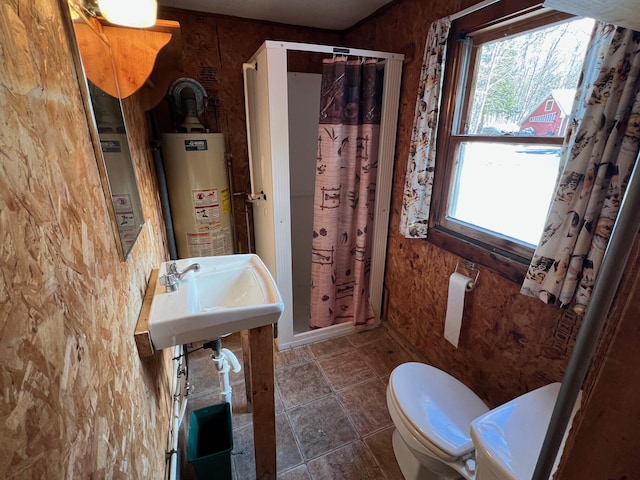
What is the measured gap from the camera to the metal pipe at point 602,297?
0.30m

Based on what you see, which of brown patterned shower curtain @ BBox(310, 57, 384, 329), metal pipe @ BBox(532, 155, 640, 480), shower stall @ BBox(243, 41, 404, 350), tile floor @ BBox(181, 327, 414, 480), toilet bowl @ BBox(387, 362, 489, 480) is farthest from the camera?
brown patterned shower curtain @ BBox(310, 57, 384, 329)

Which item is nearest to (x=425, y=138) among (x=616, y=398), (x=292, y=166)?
(x=292, y=166)

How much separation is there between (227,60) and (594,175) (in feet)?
7.39

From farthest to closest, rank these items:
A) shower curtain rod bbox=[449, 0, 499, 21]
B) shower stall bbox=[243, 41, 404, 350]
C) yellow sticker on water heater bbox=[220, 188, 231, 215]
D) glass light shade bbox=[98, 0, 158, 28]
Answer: yellow sticker on water heater bbox=[220, 188, 231, 215] → shower stall bbox=[243, 41, 404, 350] → shower curtain rod bbox=[449, 0, 499, 21] → glass light shade bbox=[98, 0, 158, 28]

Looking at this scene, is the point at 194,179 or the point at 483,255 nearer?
the point at 483,255

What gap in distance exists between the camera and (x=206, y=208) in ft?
6.66

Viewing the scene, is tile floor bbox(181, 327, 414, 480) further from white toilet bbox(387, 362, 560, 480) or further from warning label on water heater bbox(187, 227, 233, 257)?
warning label on water heater bbox(187, 227, 233, 257)

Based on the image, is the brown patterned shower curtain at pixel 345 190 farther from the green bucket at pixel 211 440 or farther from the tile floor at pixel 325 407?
the green bucket at pixel 211 440

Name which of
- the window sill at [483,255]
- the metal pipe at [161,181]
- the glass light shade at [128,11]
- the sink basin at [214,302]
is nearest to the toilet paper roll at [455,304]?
the window sill at [483,255]

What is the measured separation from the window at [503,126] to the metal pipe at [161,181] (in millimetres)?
1673

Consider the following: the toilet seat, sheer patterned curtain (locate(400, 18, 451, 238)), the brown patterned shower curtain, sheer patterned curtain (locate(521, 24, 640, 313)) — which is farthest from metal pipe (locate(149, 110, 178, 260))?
sheer patterned curtain (locate(521, 24, 640, 313))

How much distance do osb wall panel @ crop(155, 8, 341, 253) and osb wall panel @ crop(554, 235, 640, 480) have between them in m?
2.32

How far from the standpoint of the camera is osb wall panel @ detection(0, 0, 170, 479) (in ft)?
1.27

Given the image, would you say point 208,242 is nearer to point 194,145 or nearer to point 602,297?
point 194,145
